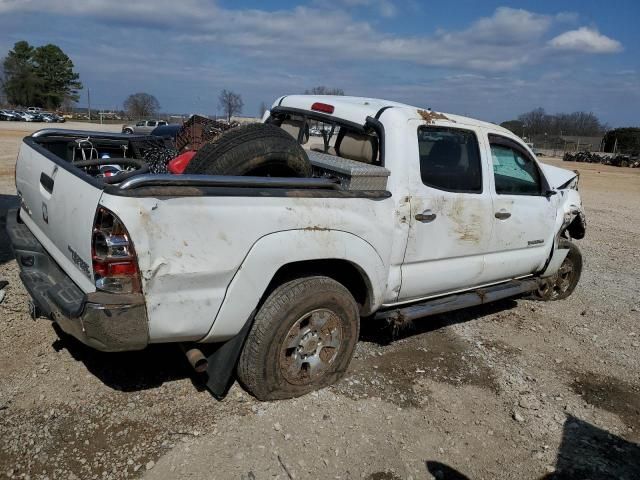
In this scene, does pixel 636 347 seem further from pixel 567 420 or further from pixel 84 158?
pixel 84 158

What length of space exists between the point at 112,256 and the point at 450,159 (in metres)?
2.61

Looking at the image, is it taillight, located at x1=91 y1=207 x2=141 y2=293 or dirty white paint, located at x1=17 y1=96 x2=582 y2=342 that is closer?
taillight, located at x1=91 y1=207 x2=141 y2=293

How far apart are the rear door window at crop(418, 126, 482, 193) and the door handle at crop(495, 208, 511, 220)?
11.8 inches

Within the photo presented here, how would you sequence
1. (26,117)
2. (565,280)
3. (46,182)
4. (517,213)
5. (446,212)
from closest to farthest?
(46,182) → (446,212) → (517,213) → (565,280) → (26,117)

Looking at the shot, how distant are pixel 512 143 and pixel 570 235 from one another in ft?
7.32

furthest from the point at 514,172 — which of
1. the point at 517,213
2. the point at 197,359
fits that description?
the point at 197,359

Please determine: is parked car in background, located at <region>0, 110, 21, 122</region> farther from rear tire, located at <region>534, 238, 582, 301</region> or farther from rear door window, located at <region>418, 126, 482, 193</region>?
rear door window, located at <region>418, 126, 482, 193</region>

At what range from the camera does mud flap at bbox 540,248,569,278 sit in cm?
538

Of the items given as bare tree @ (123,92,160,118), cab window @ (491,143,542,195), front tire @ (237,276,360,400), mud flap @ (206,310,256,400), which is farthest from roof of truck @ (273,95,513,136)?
bare tree @ (123,92,160,118)

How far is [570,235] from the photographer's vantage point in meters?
6.39

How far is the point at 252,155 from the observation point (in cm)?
337

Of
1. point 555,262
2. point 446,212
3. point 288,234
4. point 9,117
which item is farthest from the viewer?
point 9,117

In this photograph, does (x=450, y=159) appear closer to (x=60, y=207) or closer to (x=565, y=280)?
(x=60, y=207)

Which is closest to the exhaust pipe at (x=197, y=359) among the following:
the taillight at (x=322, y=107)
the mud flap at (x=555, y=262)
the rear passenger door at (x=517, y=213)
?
the taillight at (x=322, y=107)
